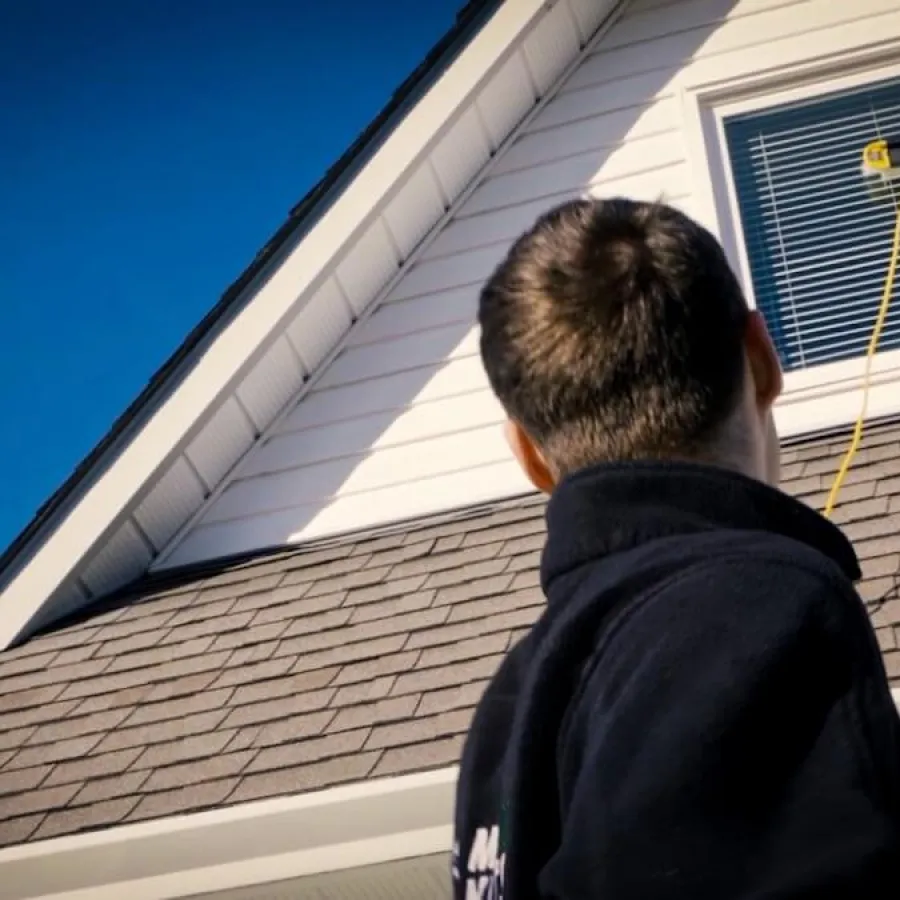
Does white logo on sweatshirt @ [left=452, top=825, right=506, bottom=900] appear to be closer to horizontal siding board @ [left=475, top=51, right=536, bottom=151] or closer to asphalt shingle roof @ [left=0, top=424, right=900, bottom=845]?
asphalt shingle roof @ [left=0, top=424, right=900, bottom=845]

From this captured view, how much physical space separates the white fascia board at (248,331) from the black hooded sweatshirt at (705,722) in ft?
13.1

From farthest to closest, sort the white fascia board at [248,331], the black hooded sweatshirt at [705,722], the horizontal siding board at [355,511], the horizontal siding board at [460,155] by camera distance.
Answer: the horizontal siding board at [460,155] < the white fascia board at [248,331] < the horizontal siding board at [355,511] < the black hooded sweatshirt at [705,722]

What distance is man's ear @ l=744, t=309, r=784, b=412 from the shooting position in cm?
133

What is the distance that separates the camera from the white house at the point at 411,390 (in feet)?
13.6

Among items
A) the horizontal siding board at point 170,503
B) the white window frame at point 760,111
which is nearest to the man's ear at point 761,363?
the white window frame at point 760,111

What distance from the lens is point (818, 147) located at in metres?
5.18

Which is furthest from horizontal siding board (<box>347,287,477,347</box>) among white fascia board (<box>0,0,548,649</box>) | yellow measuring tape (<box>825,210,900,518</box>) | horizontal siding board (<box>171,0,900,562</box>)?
yellow measuring tape (<box>825,210,900,518</box>)

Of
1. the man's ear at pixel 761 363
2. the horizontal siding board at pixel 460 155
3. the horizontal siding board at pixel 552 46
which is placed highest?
the man's ear at pixel 761 363

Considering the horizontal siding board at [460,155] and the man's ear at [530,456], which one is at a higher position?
the man's ear at [530,456]

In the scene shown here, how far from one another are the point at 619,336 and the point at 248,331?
3.95 metres

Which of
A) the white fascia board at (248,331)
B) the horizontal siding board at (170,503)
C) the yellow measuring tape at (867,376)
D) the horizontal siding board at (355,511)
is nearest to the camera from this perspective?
the yellow measuring tape at (867,376)

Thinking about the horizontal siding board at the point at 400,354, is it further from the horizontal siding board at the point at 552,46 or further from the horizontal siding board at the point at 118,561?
the horizontal siding board at the point at 552,46

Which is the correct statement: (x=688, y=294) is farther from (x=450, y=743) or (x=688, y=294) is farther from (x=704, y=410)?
(x=450, y=743)

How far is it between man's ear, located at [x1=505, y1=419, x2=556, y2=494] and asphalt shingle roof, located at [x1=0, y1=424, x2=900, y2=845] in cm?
207
